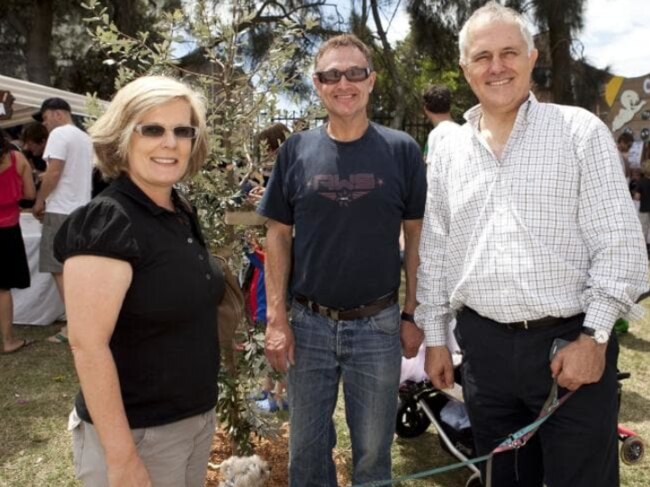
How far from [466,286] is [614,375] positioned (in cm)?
57

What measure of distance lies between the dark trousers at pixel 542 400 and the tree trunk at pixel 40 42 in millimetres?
17705

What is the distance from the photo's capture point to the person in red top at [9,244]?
529 centimetres

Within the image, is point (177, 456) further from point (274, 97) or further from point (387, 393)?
point (274, 97)

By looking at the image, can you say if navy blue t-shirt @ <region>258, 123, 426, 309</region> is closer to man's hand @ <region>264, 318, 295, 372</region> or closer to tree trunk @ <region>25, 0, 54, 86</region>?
man's hand @ <region>264, 318, 295, 372</region>

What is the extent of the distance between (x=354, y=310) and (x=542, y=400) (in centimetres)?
75

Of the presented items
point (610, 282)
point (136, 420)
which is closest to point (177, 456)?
point (136, 420)

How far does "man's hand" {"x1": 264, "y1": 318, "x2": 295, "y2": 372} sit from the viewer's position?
95.5 inches

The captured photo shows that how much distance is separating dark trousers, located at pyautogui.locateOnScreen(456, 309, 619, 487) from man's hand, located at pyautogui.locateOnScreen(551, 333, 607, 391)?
7cm

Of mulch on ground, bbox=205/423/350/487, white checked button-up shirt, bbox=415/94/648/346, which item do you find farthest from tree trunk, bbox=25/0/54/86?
white checked button-up shirt, bbox=415/94/648/346

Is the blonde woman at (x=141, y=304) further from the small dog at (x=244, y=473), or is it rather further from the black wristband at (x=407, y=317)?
the black wristband at (x=407, y=317)

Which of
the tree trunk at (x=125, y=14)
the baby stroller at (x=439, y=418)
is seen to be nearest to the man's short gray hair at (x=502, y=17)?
the baby stroller at (x=439, y=418)

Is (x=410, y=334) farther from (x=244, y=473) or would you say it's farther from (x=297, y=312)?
(x=244, y=473)

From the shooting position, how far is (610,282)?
184 cm

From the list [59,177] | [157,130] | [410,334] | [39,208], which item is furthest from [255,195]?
[39,208]
